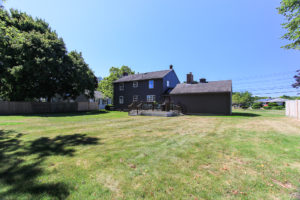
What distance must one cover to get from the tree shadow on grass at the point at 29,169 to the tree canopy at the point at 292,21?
14696 millimetres

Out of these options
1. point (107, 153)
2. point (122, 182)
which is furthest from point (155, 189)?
point (107, 153)

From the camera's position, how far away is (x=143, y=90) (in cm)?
2373

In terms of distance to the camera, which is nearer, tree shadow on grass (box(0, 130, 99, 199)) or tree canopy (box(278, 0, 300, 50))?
tree shadow on grass (box(0, 130, 99, 199))

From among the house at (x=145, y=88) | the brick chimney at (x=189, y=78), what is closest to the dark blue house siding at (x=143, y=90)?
the house at (x=145, y=88)

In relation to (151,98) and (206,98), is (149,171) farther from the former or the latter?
(151,98)

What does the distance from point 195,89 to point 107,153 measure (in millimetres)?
16459

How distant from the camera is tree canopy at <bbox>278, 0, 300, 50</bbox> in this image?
915cm

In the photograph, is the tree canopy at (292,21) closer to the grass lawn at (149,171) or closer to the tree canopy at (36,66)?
the grass lawn at (149,171)

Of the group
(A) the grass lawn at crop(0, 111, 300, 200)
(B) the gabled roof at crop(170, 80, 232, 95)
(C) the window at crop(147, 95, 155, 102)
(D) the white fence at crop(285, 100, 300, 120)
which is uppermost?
(B) the gabled roof at crop(170, 80, 232, 95)

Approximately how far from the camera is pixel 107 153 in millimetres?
3699

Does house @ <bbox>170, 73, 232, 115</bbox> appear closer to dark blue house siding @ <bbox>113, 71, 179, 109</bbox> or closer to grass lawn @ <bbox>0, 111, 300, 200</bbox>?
dark blue house siding @ <bbox>113, 71, 179, 109</bbox>

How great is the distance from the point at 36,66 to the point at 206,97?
22.5 metres

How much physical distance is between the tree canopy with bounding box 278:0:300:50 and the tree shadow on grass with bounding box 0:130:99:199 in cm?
1470

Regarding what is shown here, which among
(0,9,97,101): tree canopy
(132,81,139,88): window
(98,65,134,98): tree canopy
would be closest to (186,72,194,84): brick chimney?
(132,81,139,88): window
